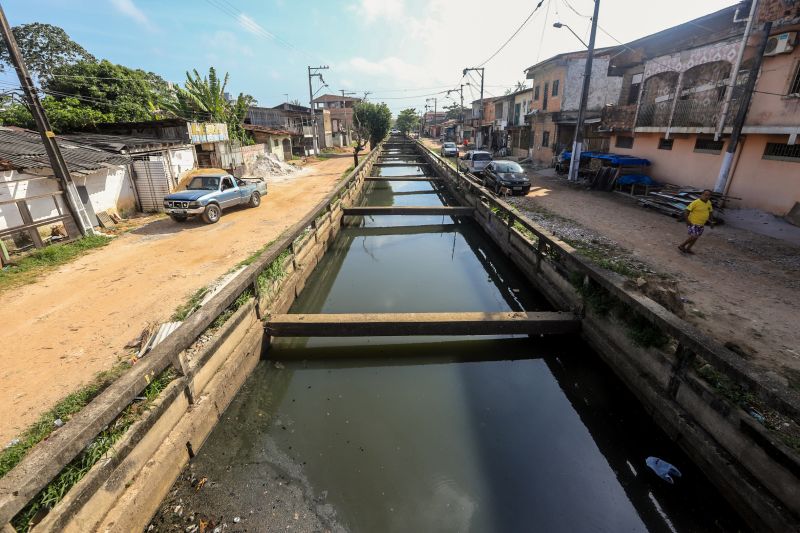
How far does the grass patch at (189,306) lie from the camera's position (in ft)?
23.5

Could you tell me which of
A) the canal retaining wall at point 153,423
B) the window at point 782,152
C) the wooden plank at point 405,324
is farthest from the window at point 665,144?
the canal retaining wall at point 153,423

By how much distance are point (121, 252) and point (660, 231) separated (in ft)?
56.5

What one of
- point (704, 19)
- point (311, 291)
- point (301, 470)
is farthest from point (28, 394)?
point (704, 19)

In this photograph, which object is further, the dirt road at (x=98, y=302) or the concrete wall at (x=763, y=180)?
the concrete wall at (x=763, y=180)

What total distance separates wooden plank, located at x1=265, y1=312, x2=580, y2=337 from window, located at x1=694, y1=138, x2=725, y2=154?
13.8 meters

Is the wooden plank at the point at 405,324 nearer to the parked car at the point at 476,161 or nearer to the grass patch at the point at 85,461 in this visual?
the grass patch at the point at 85,461

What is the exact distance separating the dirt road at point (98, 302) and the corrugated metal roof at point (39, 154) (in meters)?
2.86

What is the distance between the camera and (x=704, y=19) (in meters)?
15.4

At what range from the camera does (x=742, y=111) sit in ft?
41.4

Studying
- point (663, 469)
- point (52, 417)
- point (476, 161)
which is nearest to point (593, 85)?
point (476, 161)

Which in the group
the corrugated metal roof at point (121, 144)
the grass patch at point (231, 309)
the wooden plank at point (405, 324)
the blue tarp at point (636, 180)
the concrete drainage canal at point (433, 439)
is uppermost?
the corrugated metal roof at point (121, 144)

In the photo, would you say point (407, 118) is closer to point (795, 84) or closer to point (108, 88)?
point (108, 88)

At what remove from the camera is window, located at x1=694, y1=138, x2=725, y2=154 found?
1505 centimetres

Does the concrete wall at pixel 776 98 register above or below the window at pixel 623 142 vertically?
above
